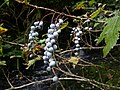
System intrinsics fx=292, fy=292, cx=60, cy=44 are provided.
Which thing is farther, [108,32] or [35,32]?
[35,32]

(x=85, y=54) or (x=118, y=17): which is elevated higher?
(x=118, y=17)

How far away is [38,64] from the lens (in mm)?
4641

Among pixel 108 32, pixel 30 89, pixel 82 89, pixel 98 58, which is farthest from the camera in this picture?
pixel 98 58

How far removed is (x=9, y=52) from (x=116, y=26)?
2.95 metres

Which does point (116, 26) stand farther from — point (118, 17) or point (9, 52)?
point (9, 52)

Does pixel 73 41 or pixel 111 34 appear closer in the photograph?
pixel 111 34

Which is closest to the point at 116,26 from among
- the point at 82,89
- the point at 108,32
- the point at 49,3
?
the point at 108,32

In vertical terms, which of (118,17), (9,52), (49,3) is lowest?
(9,52)

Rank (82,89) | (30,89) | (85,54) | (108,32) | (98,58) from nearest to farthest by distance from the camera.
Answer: (108,32) → (82,89) → (30,89) → (98,58) → (85,54)

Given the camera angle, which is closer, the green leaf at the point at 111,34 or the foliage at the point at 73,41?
the green leaf at the point at 111,34

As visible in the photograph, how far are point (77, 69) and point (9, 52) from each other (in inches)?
37.8

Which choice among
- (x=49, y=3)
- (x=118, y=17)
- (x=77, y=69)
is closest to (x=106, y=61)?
(x=77, y=69)

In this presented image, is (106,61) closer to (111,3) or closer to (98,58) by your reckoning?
(98,58)

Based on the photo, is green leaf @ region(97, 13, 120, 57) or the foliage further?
the foliage
